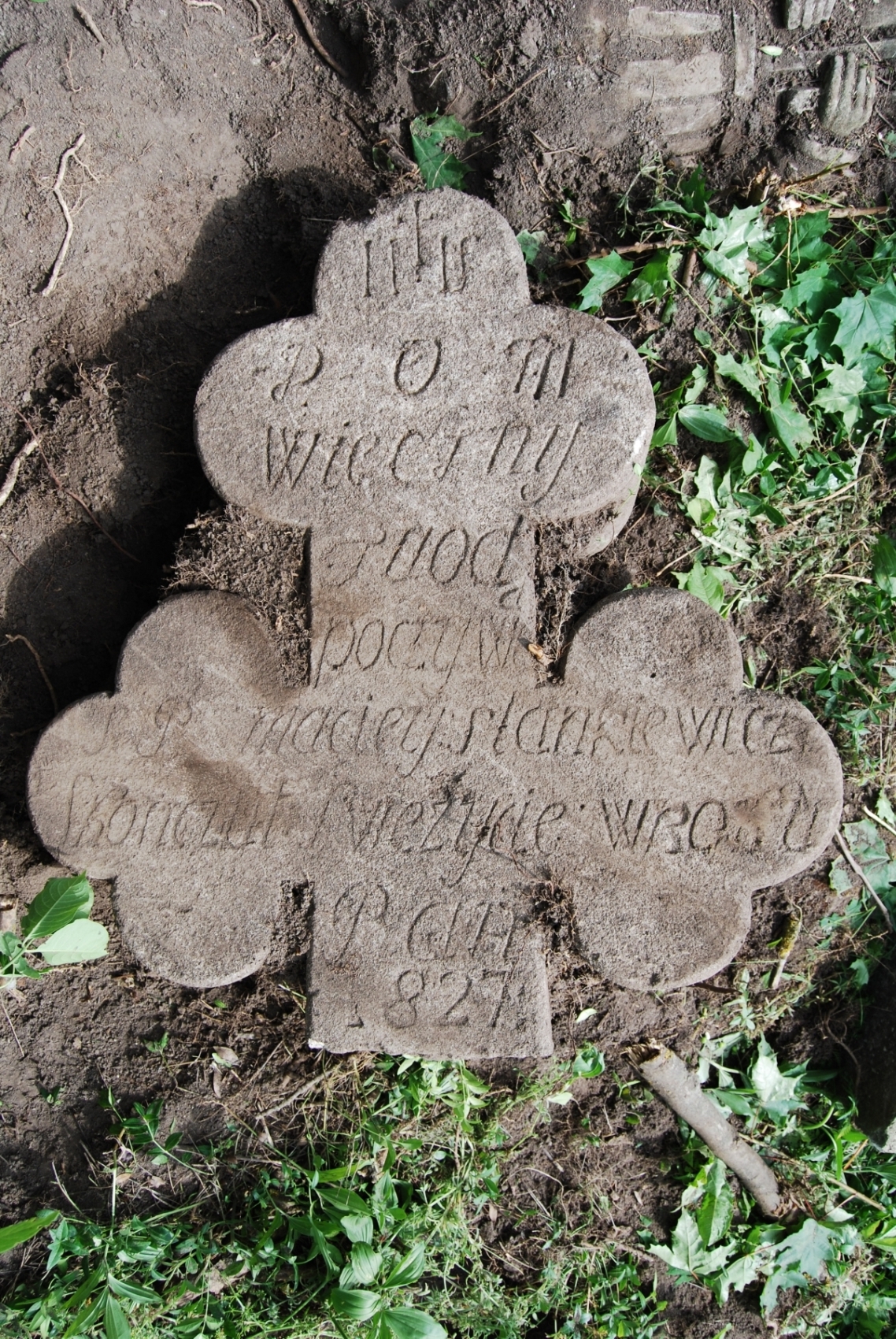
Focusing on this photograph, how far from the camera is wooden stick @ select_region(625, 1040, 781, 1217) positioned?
3.08 m

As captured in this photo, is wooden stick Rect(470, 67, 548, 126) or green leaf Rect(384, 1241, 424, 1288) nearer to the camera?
green leaf Rect(384, 1241, 424, 1288)

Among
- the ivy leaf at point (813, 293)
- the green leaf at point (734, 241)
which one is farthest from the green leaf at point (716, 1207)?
the green leaf at point (734, 241)

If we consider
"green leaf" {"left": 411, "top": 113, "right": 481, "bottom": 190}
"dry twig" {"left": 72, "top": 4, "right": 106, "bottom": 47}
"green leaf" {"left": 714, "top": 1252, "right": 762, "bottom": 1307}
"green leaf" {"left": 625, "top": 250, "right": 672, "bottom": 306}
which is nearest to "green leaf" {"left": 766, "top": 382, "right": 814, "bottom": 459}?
"green leaf" {"left": 625, "top": 250, "right": 672, "bottom": 306}

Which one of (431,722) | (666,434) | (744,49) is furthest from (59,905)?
(744,49)

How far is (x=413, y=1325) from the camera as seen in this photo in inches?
112

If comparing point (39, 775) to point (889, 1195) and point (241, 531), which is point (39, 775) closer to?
point (241, 531)

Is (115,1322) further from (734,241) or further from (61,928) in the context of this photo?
(734,241)

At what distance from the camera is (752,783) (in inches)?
106

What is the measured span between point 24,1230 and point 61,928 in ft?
3.23

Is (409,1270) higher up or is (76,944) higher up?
(76,944)

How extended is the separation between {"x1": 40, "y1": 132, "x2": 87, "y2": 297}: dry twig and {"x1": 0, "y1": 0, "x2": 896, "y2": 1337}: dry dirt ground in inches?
0.5

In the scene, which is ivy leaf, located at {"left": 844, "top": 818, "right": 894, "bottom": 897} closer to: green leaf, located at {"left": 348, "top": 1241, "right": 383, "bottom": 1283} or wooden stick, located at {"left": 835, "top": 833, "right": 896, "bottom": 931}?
wooden stick, located at {"left": 835, "top": 833, "right": 896, "bottom": 931}

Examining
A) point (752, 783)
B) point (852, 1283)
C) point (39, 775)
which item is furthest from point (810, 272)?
point (852, 1283)

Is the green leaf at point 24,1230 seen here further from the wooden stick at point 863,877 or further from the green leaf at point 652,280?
the green leaf at point 652,280
